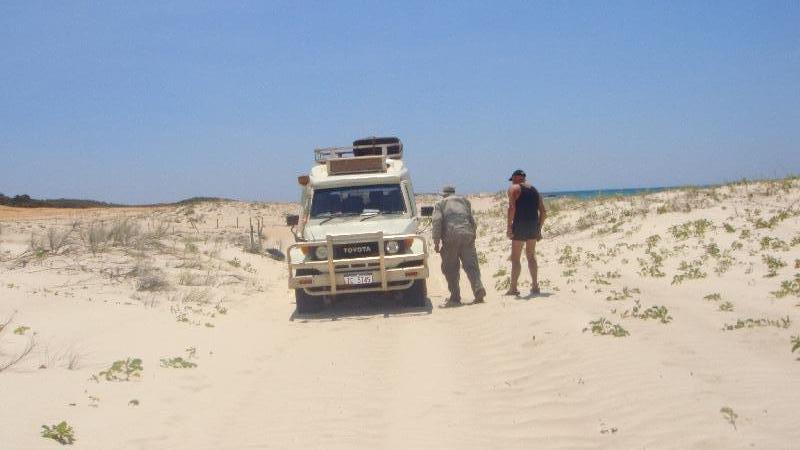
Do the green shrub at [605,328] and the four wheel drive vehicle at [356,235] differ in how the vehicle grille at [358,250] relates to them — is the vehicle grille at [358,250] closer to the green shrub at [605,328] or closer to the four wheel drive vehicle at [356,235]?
the four wheel drive vehicle at [356,235]

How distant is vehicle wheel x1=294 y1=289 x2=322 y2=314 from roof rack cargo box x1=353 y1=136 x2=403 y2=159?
3.90 metres

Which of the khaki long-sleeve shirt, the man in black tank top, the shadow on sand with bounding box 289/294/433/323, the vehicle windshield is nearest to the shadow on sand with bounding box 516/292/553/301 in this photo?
the man in black tank top

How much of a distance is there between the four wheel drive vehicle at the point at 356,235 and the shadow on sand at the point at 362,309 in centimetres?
18

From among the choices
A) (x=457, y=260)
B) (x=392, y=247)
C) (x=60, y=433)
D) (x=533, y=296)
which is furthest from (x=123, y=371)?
(x=533, y=296)

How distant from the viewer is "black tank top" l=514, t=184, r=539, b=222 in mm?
11961

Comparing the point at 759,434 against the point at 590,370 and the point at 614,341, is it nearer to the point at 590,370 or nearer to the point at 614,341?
the point at 590,370

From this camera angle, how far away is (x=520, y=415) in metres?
6.13

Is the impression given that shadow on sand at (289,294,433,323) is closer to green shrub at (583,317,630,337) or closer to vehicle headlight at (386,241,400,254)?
vehicle headlight at (386,241,400,254)

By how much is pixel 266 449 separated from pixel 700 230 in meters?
11.9

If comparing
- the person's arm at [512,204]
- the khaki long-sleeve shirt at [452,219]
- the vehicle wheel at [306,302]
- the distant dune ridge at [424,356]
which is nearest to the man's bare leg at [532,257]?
the person's arm at [512,204]

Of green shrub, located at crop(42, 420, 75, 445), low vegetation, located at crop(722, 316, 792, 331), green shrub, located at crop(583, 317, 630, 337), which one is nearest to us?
green shrub, located at crop(42, 420, 75, 445)

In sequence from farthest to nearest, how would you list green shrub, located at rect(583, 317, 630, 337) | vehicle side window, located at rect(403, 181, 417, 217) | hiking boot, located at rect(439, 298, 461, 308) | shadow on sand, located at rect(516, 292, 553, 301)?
vehicle side window, located at rect(403, 181, 417, 217)
hiking boot, located at rect(439, 298, 461, 308)
shadow on sand, located at rect(516, 292, 553, 301)
green shrub, located at rect(583, 317, 630, 337)

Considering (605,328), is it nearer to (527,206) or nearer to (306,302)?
(527,206)

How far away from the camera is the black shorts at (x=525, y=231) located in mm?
11922
